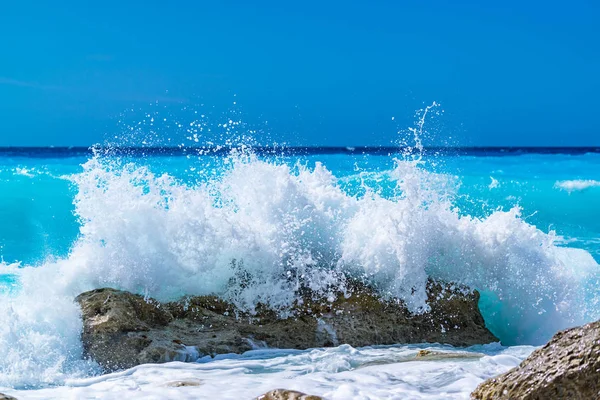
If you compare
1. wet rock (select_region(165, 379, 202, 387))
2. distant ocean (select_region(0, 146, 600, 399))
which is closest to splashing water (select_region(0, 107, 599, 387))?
distant ocean (select_region(0, 146, 600, 399))

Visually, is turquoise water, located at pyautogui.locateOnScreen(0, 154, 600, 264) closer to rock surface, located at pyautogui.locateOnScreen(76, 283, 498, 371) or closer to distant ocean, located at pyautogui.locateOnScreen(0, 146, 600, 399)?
distant ocean, located at pyautogui.locateOnScreen(0, 146, 600, 399)

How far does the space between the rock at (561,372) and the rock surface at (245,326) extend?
193cm

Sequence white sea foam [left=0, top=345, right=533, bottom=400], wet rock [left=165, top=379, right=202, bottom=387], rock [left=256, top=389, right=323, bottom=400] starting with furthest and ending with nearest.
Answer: wet rock [left=165, top=379, right=202, bottom=387]
white sea foam [left=0, top=345, right=533, bottom=400]
rock [left=256, top=389, right=323, bottom=400]

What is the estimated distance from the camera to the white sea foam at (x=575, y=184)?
1897 centimetres

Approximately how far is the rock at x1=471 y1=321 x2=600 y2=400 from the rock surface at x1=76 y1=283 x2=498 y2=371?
1.93m

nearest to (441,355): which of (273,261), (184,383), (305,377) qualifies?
(305,377)

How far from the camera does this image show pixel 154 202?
573 centimetres

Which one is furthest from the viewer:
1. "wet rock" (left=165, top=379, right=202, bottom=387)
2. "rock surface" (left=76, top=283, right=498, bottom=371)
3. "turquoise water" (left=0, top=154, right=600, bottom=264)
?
"turquoise water" (left=0, top=154, right=600, bottom=264)

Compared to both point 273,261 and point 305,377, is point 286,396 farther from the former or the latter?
point 273,261

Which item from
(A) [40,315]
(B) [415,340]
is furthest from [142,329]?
(B) [415,340]

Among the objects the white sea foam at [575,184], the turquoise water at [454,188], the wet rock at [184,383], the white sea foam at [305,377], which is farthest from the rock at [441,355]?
the white sea foam at [575,184]

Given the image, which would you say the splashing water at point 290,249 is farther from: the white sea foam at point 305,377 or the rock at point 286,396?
the rock at point 286,396

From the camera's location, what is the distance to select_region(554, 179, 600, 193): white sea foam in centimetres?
1897

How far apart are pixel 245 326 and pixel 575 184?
16.6 meters
